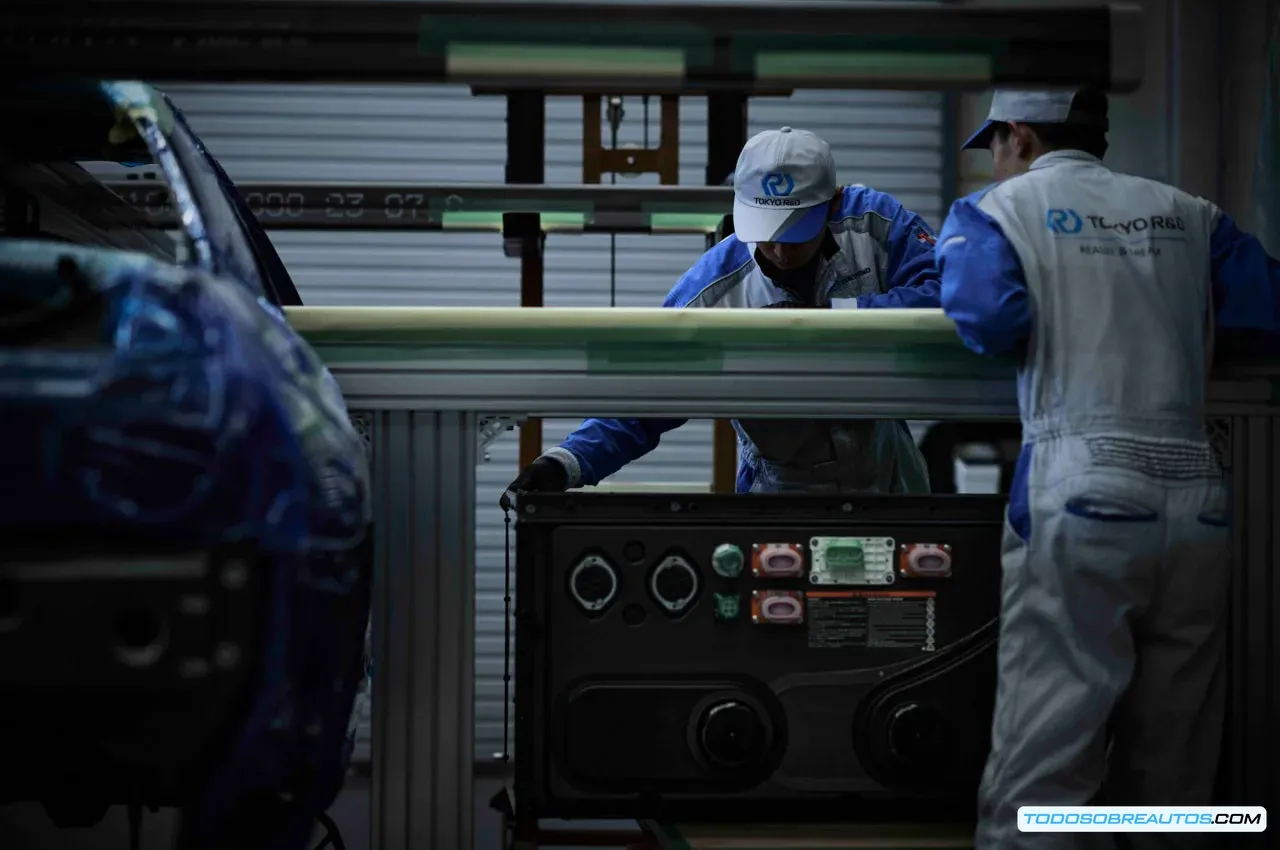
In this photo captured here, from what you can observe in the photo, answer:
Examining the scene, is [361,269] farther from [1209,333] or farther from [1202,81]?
[1209,333]

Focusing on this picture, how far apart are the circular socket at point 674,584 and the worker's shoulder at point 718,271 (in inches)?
46.2

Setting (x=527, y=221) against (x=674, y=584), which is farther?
(x=527, y=221)

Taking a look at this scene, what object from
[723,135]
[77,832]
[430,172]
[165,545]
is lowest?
[77,832]

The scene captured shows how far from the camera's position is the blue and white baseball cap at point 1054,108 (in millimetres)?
1896

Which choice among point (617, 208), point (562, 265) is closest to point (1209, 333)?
point (617, 208)

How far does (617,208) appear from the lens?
3.46m

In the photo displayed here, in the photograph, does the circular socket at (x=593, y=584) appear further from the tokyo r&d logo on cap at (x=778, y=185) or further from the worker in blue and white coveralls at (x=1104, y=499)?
the tokyo r&d logo on cap at (x=778, y=185)

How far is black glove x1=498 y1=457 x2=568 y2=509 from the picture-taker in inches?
72.6

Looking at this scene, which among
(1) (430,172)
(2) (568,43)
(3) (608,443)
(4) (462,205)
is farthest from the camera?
(1) (430,172)

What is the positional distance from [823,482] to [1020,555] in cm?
102

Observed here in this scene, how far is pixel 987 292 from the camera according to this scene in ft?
5.35

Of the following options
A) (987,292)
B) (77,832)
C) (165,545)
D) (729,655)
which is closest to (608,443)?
(729,655)

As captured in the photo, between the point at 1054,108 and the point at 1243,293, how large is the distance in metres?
0.42

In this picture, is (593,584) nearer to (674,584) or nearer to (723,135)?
(674,584)
